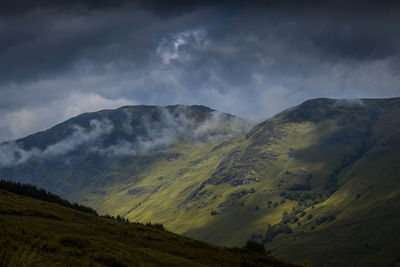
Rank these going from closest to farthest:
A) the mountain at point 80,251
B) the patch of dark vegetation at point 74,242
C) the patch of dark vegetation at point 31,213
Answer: the mountain at point 80,251 → the patch of dark vegetation at point 74,242 → the patch of dark vegetation at point 31,213

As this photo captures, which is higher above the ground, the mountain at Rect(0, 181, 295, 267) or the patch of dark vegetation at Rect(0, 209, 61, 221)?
the patch of dark vegetation at Rect(0, 209, 61, 221)

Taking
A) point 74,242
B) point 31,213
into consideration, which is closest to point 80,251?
point 74,242

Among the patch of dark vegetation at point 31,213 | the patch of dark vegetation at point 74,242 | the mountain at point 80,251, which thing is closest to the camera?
the mountain at point 80,251

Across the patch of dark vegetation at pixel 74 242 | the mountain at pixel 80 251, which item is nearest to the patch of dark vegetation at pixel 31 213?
the mountain at pixel 80 251

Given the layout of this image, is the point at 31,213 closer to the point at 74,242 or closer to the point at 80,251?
the point at 74,242

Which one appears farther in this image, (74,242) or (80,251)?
(74,242)

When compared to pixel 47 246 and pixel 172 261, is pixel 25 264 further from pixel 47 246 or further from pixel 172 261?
pixel 172 261

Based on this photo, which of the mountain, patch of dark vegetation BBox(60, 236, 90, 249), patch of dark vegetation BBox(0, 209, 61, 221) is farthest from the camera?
patch of dark vegetation BBox(0, 209, 61, 221)

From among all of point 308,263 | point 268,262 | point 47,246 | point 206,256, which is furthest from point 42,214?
point 308,263

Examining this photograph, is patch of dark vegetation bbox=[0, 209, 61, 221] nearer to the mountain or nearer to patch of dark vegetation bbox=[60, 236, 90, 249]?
the mountain

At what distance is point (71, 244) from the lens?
33.1 metres

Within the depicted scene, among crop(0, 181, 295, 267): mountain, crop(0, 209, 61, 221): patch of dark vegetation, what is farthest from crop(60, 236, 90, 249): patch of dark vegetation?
crop(0, 209, 61, 221): patch of dark vegetation

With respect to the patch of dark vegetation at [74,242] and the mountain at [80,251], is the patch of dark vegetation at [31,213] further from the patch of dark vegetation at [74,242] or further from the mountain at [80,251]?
the patch of dark vegetation at [74,242]

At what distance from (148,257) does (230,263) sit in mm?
14758
